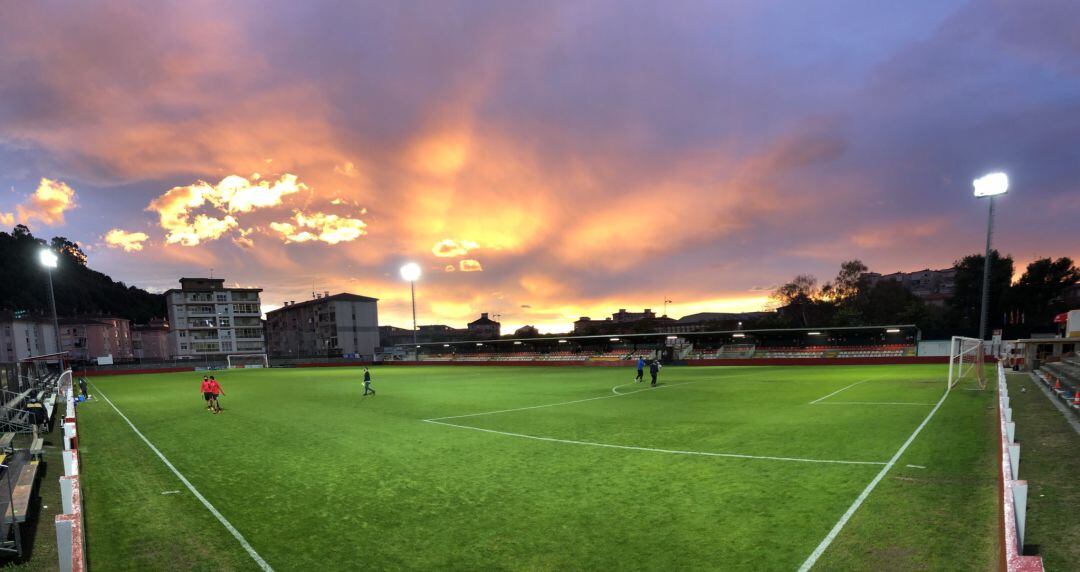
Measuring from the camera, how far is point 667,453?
11359mm

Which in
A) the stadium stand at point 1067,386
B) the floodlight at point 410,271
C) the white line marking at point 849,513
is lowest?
the stadium stand at point 1067,386

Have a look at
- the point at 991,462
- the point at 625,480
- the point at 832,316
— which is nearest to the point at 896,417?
the point at 991,462

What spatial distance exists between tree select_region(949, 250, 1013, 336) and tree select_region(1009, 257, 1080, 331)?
6.09 ft

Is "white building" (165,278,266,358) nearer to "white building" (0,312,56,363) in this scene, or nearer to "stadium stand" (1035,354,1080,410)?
"white building" (0,312,56,363)

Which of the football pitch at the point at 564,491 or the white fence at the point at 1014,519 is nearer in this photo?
the white fence at the point at 1014,519

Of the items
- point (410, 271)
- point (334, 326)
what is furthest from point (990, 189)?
point (334, 326)

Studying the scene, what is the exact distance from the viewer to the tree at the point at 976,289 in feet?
244

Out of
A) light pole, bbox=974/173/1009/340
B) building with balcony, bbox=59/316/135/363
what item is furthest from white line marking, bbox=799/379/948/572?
building with balcony, bbox=59/316/135/363

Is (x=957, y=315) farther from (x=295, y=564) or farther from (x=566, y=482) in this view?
(x=295, y=564)

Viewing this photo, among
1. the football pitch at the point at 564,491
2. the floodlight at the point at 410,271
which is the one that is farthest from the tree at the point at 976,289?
the floodlight at the point at 410,271

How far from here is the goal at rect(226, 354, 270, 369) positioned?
79.2 metres

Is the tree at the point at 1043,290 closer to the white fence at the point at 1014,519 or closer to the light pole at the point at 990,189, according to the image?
the light pole at the point at 990,189

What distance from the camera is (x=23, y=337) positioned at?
250 feet

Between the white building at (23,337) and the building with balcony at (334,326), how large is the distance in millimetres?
39150
